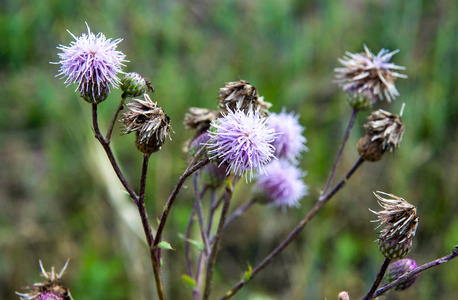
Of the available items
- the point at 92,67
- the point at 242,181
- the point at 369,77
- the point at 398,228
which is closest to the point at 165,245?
the point at 92,67

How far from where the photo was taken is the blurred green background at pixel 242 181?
3828 mm

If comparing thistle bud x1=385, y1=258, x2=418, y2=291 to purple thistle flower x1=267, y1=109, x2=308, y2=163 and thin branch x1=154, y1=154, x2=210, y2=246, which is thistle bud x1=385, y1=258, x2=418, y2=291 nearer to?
purple thistle flower x1=267, y1=109, x2=308, y2=163

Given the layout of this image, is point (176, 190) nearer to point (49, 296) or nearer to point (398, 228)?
point (49, 296)

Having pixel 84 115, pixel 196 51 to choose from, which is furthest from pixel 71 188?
pixel 196 51

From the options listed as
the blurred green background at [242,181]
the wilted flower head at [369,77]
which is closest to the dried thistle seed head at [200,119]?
the wilted flower head at [369,77]

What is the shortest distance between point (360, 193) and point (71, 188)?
8.85 ft

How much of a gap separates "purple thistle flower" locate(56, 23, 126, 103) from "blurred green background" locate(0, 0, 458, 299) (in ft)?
6.96

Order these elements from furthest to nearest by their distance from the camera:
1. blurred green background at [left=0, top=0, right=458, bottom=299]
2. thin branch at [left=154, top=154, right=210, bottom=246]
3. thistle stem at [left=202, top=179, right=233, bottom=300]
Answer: blurred green background at [left=0, top=0, right=458, bottom=299] < thistle stem at [left=202, top=179, right=233, bottom=300] < thin branch at [left=154, top=154, right=210, bottom=246]

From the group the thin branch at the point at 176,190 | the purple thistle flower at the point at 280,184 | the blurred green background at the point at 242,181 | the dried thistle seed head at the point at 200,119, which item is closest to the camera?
the thin branch at the point at 176,190

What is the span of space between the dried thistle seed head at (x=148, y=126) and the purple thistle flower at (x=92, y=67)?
0.41 feet

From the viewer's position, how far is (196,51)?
16.1 feet

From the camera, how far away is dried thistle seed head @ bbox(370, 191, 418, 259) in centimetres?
146

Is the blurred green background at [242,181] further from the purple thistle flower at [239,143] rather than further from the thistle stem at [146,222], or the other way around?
the purple thistle flower at [239,143]

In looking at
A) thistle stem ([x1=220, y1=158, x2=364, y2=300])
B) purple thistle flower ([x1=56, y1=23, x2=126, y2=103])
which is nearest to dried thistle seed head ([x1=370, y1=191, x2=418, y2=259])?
thistle stem ([x1=220, y1=158, x2=364, y2=300])
